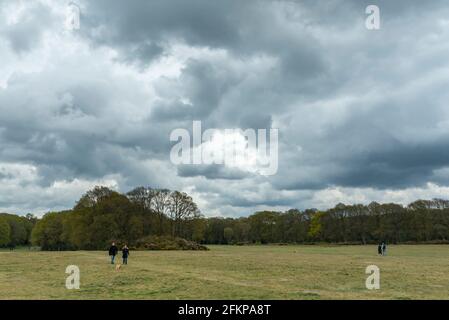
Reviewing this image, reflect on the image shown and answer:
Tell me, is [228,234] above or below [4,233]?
below

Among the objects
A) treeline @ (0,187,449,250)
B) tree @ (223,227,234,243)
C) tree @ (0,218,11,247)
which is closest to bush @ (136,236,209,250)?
treeline @ (0,187,449,250)

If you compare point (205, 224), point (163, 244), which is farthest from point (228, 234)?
point (163, 244)

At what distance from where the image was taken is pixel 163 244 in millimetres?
91062

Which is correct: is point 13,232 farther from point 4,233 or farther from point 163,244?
point 163,244

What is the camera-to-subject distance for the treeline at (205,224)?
94.3 metres

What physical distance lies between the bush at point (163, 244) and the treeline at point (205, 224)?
126cm

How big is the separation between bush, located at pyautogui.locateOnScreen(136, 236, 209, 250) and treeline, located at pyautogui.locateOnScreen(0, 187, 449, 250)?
1.26 m

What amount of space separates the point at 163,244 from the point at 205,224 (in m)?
37.1

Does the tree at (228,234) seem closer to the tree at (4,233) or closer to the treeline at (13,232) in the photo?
the treeline at (13,232)
